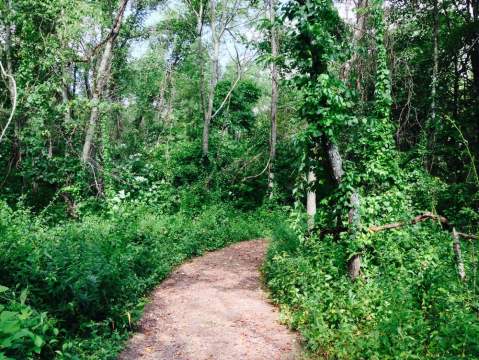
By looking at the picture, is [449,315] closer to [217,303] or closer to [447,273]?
[447,273]

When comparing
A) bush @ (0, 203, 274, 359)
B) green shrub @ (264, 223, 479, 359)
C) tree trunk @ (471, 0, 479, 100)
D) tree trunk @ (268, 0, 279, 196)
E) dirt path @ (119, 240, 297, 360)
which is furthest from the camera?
tree trunk @ (268, 0, 279, 196)

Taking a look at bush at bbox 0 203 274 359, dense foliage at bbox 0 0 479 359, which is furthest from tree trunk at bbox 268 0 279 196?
bush at bbox 0 203 274 359

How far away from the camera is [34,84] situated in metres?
14.1

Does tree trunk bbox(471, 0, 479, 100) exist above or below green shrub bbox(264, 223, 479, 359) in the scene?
above

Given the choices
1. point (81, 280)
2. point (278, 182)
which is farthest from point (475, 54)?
point (81, 280)

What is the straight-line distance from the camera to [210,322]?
650 centimetres

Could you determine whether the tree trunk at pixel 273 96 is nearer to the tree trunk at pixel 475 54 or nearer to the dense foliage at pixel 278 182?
Answer: the dense foliage at pixel 278 182

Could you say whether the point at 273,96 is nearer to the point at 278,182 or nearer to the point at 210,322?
the point at 278,182

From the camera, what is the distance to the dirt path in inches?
216

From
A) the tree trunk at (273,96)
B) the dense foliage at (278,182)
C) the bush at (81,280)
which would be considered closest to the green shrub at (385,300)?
the dense foliage at (278,182)

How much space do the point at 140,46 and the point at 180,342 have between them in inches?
834

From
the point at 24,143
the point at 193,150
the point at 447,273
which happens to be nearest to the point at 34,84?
the point at 24,143

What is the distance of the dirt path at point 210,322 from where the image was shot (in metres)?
5.49

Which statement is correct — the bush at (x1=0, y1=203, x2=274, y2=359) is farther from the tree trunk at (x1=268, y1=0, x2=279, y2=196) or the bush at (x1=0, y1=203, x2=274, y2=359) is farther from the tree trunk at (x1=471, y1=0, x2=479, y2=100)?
the tree trunk at (x1=471, y1=0, x2=479, y2=100)
